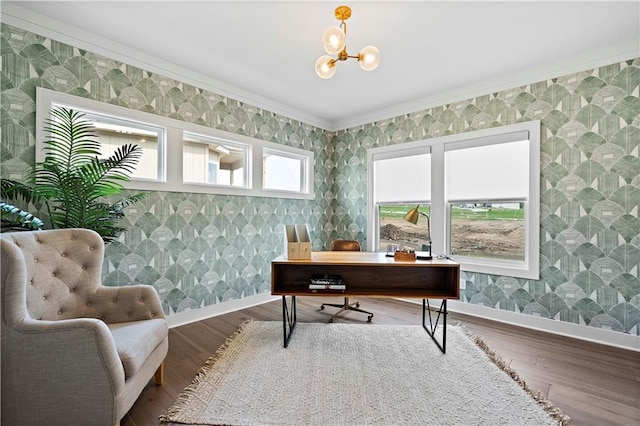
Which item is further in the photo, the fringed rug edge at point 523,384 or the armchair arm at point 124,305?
the armchair arm at point 124,305

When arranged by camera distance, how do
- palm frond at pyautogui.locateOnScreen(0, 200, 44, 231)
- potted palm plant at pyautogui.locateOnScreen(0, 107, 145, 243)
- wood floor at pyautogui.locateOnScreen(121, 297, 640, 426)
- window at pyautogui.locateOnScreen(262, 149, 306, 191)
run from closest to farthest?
wood floor at pyautogui.locateOnScreen(121, 297, 640, 426) < palm frond at pyautogui.locateOnScreen(0, 200, 44, 231) < potted palm plant at pyautogui.locateOnScreen(0, 107, 145, 243) < window at pyautogui.locateOnScreen(262, 149, 306, 191)

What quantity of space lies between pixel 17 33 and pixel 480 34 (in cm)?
365

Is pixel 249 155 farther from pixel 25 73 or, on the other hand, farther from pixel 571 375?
pixel 571 375

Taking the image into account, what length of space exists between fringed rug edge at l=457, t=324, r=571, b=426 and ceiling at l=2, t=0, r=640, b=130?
2632mm

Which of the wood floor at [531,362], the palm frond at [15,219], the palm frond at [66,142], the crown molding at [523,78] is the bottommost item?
the wood floor at [531,362]

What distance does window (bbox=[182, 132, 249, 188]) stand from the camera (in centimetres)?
333

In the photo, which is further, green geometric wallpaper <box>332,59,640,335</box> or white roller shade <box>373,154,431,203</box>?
white roller shade <box>373,154,431,203</box>

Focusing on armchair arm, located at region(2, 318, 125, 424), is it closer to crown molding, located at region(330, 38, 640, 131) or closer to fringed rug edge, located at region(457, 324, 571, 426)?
fringed rug edge, located at region(457, 324, 571, 426)

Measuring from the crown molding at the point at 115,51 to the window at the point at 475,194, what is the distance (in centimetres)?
202

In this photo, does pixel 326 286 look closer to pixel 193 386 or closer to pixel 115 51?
pixel 193 386

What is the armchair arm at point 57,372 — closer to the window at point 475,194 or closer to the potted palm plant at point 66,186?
the potted palm plant at point 66,186

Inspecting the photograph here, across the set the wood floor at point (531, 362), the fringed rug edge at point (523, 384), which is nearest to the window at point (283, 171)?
the wood floor at point (531, 362)

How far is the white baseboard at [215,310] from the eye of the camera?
309 cm

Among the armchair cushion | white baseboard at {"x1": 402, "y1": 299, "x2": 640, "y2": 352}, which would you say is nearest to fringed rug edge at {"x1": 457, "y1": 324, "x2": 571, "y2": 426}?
white baseboard at {"x1": 402, "y1": 299, "x2": 640, "y2": 352}
